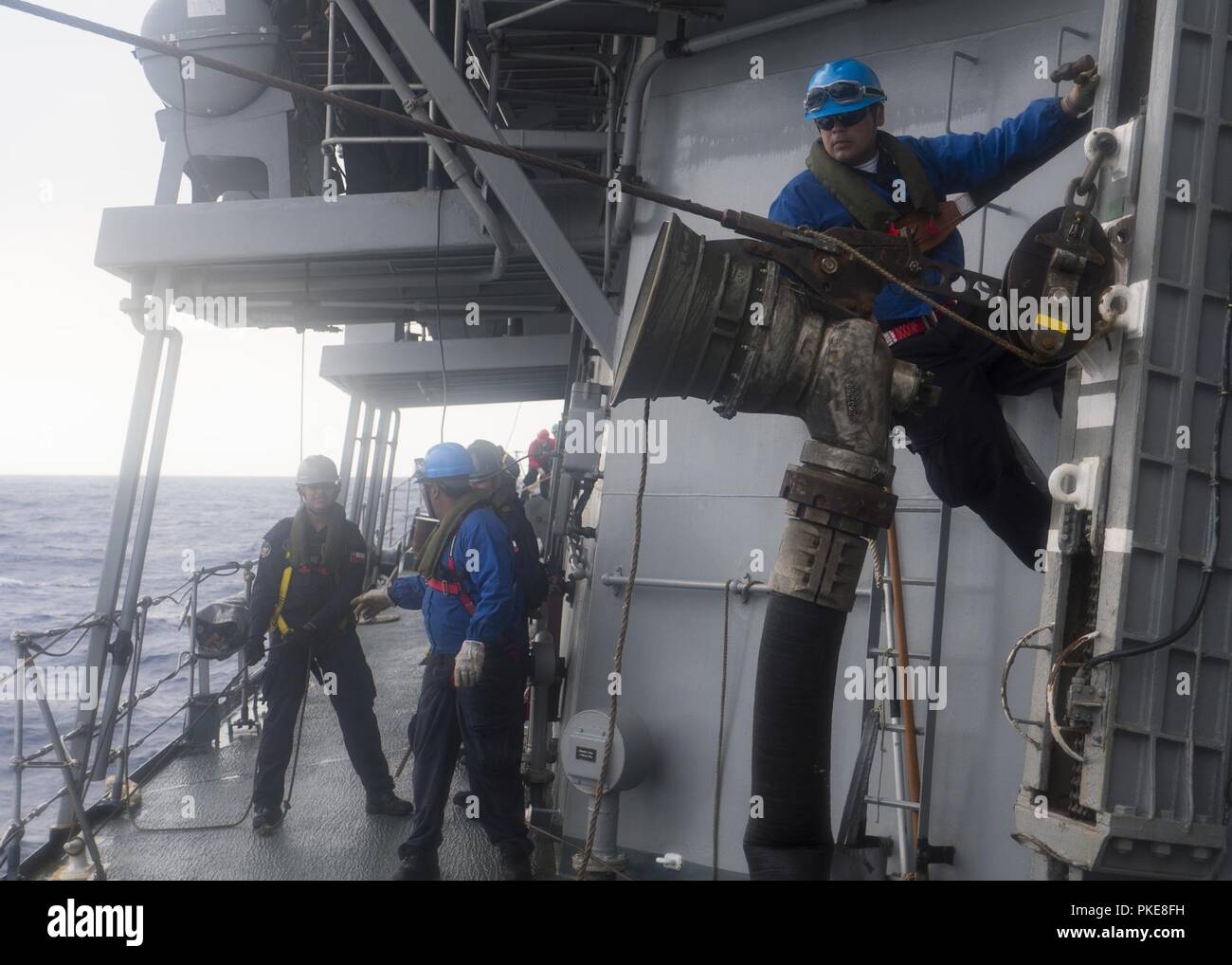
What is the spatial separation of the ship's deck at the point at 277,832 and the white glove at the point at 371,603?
1201mm

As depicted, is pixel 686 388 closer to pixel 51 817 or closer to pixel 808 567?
pixel 808 567

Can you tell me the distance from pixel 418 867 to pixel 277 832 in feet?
4.26

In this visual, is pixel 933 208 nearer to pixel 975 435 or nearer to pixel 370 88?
pixel 975 435

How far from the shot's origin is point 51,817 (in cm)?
1248

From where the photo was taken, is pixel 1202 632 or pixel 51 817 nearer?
pixel 1202 632

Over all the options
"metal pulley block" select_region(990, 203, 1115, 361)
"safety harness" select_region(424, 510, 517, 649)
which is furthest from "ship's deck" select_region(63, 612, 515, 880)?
"metal pulley block" select_region(990, 203, 1115, 361)

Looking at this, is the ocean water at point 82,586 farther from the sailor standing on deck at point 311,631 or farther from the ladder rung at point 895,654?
the ladder rung at point 895,654

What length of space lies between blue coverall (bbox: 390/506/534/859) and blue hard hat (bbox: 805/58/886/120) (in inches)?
105

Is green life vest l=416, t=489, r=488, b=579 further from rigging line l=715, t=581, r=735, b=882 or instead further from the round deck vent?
the round deck vent

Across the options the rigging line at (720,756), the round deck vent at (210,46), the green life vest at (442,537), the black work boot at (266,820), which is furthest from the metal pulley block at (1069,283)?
the round deck vent at (210,46)

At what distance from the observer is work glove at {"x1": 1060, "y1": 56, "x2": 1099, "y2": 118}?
10.3 feet
